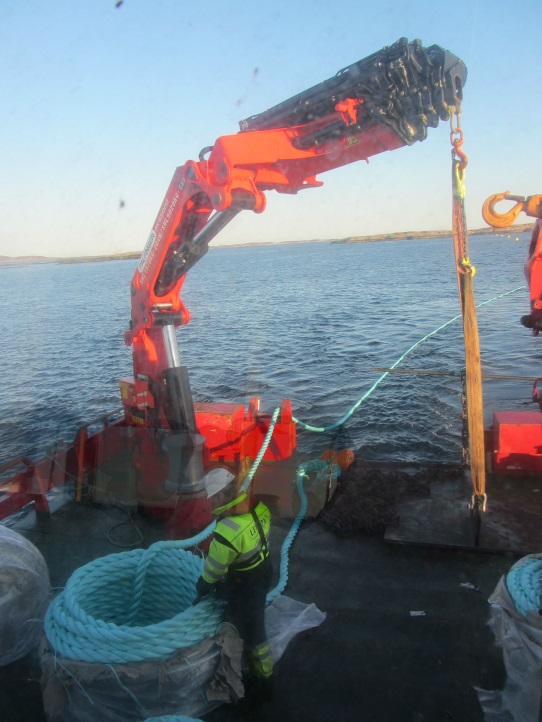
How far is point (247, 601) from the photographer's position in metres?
3.77

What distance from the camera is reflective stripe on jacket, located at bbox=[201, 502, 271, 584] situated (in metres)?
3.62

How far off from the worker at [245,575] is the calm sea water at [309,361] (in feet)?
28.6

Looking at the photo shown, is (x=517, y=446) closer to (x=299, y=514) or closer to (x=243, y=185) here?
(x=299, y=514)

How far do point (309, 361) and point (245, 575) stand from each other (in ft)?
62.8

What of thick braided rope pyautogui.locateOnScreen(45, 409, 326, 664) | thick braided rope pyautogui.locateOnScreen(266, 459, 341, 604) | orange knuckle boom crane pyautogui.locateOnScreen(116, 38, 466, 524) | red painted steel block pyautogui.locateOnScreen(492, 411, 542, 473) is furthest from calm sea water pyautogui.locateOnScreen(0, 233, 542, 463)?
thick braided rope pyautogui.locateOnScreen(45, 409, 326, 664)

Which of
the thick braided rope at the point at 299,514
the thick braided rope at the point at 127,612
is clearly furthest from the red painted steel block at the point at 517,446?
the thick braided rope at the point at 127,612

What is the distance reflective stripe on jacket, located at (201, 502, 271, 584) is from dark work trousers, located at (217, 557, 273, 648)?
7 cm

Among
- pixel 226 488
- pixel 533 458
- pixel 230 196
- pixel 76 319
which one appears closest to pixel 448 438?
pixel 533 458

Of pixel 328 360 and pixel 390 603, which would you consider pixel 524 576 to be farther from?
pixel 328 360

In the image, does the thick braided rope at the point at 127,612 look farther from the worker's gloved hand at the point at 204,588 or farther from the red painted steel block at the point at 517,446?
the red painted steel block at the point at 517,446

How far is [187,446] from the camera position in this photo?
6.04 m

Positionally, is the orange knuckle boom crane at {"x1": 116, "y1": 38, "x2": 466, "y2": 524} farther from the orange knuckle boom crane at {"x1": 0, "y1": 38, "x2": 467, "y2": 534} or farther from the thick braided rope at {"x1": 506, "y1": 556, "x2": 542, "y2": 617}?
the thick braided rope at {"x1": 506, "y1": 556, "x2": 542, "y2": 617}

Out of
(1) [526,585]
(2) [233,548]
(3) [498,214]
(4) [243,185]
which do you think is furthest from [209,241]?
(1) [526,585]

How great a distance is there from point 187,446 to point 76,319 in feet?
118
